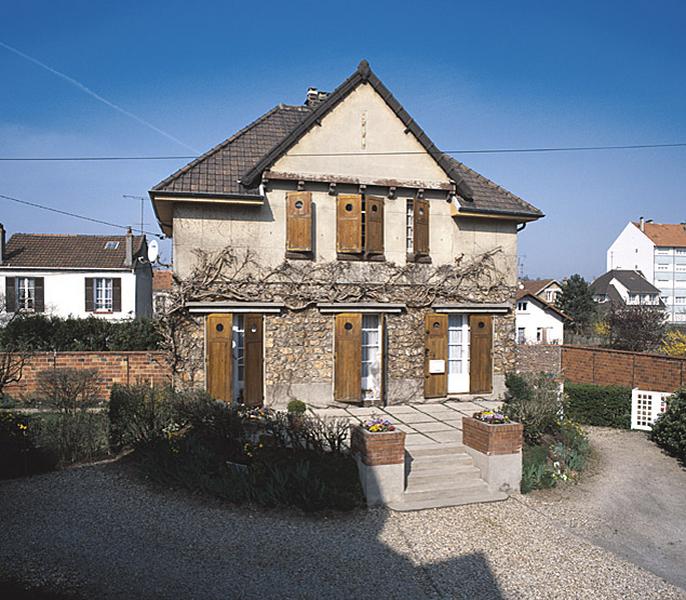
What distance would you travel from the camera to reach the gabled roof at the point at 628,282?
59.7 metres

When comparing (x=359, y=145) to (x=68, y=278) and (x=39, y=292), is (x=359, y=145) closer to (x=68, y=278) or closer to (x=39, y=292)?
(x=68, y=278)

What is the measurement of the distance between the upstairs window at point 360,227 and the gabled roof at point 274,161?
6.71 ft

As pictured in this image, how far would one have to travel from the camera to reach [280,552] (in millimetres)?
6445

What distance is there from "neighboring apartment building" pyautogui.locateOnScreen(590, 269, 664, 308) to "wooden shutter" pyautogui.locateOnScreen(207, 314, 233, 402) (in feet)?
186

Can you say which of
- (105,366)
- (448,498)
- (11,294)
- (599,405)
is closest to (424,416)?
(448,498)

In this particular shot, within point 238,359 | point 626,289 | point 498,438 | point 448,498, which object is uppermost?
point 626,289

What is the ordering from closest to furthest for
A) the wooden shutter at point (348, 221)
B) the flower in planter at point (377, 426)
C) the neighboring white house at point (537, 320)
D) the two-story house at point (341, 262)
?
the flower in planter at point (377, 426), the two-story house at point (341, 262), the wooden shutter at point (348, 221), the neighboring white house at point (537, 320)

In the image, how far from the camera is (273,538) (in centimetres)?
679

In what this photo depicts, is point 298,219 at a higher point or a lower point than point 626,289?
higher

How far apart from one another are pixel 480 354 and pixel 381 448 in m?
7.19

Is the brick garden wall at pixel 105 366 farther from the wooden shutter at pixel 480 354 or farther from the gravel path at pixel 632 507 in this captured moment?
the gravel path at pixel 632 507

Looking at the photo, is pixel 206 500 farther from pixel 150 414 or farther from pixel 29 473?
pixel 29 473

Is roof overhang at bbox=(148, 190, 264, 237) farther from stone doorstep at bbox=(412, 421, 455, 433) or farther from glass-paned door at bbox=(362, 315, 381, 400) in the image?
stone doorstep at bbox=(412, 421, 455, 433)

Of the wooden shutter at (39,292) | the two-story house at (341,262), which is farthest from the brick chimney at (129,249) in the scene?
the two-story house at (341,262)
